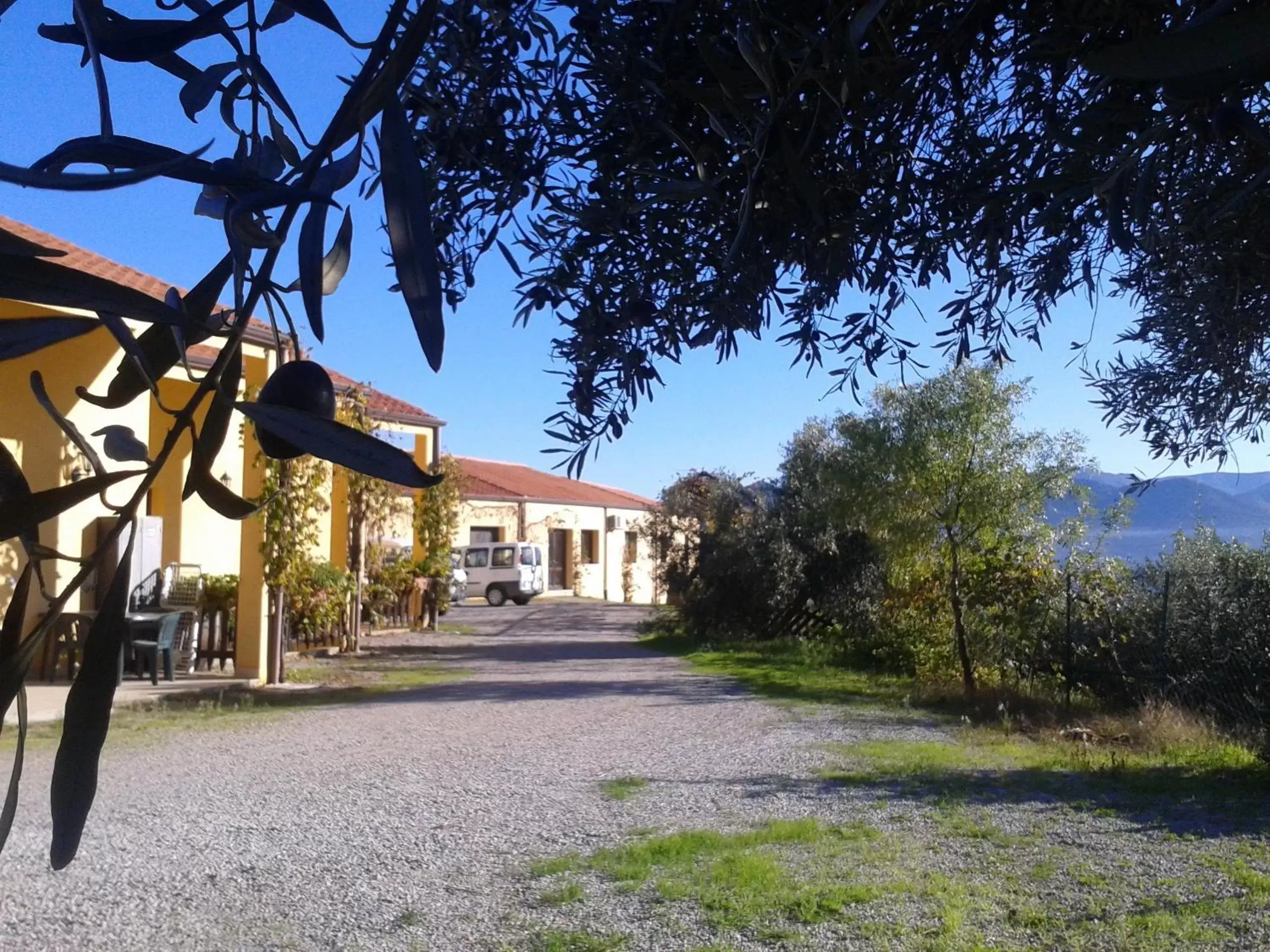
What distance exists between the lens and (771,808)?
6.84 meters

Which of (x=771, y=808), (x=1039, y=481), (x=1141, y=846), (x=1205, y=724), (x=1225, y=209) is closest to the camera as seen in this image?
(x=1225, y=209)

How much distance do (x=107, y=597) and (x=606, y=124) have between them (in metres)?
2.21

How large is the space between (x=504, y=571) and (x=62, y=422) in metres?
29.4

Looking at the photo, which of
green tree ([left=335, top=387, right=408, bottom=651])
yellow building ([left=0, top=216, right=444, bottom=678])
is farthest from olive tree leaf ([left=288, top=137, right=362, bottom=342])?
green tree ([left=335, top=387, right=408, bottom=651])

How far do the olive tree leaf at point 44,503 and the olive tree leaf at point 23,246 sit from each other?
19cm

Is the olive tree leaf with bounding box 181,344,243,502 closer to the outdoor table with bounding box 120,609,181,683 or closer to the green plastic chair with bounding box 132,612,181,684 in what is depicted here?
the outdoor table with bounding box 120,609,181,683

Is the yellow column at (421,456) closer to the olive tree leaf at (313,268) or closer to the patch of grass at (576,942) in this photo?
the patch of grass at (576,942)

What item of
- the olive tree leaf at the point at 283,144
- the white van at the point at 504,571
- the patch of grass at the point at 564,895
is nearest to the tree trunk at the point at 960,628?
the patch of grass at the point at 564,895

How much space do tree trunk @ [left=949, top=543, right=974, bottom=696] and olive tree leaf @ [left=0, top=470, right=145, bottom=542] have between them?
37.9ft

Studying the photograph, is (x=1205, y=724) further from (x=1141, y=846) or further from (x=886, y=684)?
(x=886, y=684)

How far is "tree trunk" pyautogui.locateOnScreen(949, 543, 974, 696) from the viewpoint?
39.0 ft

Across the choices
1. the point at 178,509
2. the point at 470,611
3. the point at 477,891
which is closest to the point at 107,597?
the point at 477,891

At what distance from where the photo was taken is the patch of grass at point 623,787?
7.20 meters

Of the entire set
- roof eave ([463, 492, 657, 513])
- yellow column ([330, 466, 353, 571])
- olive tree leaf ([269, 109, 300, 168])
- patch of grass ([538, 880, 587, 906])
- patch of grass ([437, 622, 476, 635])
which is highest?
roof eave ([463, 492, 657, 513])
